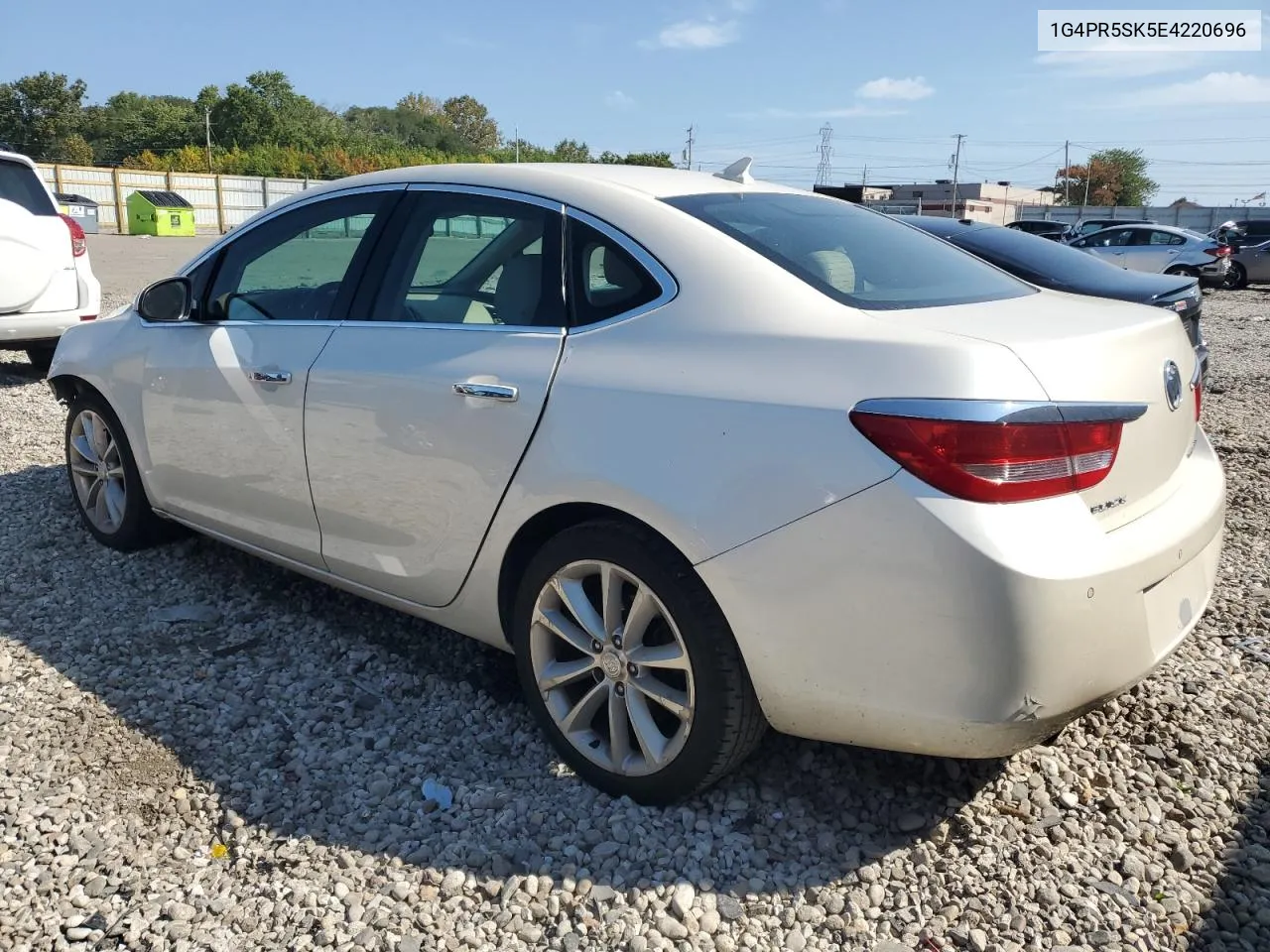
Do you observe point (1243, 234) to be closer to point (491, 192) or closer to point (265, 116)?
point (491, 192)

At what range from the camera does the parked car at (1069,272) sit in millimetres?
6871

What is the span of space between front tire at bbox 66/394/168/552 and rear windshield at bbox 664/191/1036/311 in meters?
2.79

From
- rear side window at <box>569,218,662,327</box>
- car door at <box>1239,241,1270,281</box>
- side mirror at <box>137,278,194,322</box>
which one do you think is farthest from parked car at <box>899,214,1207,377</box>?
car door at <box>1239,241,1270,281</box>

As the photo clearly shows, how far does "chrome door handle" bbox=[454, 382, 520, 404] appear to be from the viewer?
2.74 meters

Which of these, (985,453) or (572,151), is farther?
(572,151)

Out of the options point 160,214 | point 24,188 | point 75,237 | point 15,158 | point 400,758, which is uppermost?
point 160,214

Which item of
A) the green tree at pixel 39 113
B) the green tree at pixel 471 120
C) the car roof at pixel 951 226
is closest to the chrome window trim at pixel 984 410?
the car roof at pixel 951 226

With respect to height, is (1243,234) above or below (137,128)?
below

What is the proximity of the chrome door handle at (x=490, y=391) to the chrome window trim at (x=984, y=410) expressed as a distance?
968 millimetres

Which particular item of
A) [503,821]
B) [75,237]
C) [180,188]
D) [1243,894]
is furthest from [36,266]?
[180,188]

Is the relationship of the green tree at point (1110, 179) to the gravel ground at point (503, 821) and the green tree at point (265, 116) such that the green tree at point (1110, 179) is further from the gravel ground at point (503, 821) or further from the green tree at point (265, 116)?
the gravel ground at point (503, 821)

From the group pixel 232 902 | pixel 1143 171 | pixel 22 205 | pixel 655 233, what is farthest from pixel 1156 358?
pixel 1143 171

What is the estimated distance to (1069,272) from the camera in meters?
7.13

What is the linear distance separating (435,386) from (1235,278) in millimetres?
25516
